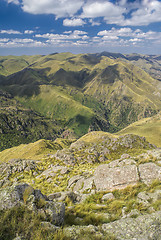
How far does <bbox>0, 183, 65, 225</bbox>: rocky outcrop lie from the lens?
974 centimetres

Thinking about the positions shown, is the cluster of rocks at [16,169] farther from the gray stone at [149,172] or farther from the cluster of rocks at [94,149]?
the gray stone at [149,172]

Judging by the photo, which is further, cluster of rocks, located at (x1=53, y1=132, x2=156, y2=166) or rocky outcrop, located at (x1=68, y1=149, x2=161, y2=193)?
cluster of rocks, located at (x1=53, y1=132, x2=156, y2=166)

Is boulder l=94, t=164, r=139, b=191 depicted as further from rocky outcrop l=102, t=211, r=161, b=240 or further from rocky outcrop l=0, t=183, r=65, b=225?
rocky outcrop l=0, t=183, r=65, b=225

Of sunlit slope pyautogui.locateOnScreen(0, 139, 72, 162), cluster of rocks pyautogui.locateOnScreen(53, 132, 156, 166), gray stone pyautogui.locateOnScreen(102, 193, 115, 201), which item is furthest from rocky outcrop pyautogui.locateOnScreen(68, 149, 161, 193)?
sunlit slope pyautogui.locateOnScreen(0, 139, 72, 162)

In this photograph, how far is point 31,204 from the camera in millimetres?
10172

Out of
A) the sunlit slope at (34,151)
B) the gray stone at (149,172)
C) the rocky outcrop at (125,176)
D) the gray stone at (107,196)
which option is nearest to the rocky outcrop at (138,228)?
the gray stone at (107,196)

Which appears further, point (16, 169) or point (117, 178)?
point (16, 169)

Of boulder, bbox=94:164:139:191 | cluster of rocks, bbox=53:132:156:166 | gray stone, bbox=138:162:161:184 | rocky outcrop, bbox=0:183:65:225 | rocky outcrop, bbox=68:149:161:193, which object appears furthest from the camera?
cluster of rocks, bbox=53:132:156:166

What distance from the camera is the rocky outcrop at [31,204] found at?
32.0ft

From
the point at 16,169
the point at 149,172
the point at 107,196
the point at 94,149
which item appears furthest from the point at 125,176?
the point at 94,149

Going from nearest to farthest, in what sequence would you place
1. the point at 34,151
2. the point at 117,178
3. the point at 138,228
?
1. the point at 138,228
2. the point at 117,178
3. the point at 34,151

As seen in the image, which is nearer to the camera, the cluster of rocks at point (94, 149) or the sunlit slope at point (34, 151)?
the cluster of rocks at point (94, 149)

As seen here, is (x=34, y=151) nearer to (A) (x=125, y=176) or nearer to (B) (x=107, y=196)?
(A) (x=125, y=176)

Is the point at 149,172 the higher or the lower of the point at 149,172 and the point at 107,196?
the higher
